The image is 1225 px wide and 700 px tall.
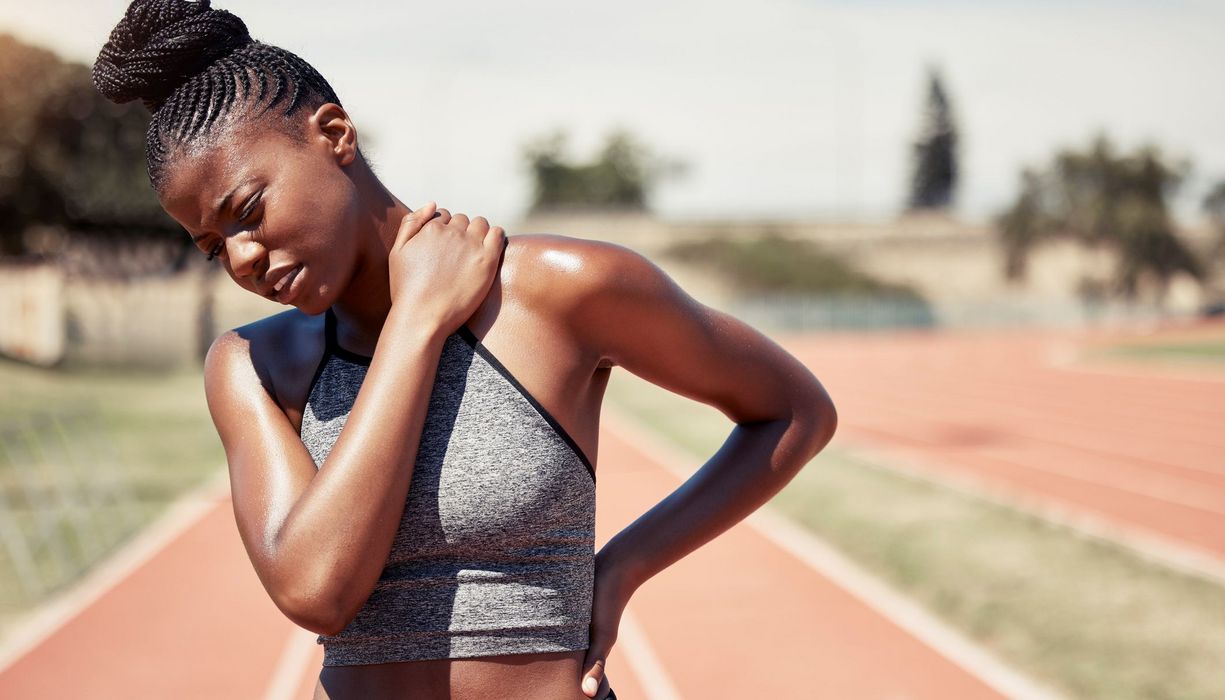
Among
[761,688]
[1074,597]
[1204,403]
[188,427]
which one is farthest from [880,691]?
[1204,403]

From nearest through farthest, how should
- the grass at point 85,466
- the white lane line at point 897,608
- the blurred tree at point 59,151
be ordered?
the white lane line at point 897,608, the grass at point 85,466, the blurred tree at point 59,151

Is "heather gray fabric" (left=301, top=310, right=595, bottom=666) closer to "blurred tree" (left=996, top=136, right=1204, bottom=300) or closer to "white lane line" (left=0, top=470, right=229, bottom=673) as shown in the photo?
"white lane line" (left=0, top=470, right=229, bottom=673)

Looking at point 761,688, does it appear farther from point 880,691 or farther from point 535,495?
point 535,495

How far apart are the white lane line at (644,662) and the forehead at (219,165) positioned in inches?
174

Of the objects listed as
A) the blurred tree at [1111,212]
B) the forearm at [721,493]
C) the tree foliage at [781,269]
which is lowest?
the tree foliage at [781,269]

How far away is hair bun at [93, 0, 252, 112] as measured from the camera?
1.38 m

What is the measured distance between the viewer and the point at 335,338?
149cm

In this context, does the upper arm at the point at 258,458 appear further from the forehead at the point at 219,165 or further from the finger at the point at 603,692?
the finger at the point at 603,692

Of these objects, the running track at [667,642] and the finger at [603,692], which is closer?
the finger at [603,692]

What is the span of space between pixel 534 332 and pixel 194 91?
48 cm

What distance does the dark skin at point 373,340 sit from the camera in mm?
1301

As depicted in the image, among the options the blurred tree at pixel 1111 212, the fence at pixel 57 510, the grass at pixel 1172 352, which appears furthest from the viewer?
the blurred tree at pixel 1111 212

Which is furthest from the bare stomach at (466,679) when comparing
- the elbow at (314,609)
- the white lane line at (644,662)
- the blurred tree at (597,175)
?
the blurred tree at (597,175)

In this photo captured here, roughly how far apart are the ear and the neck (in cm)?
4
